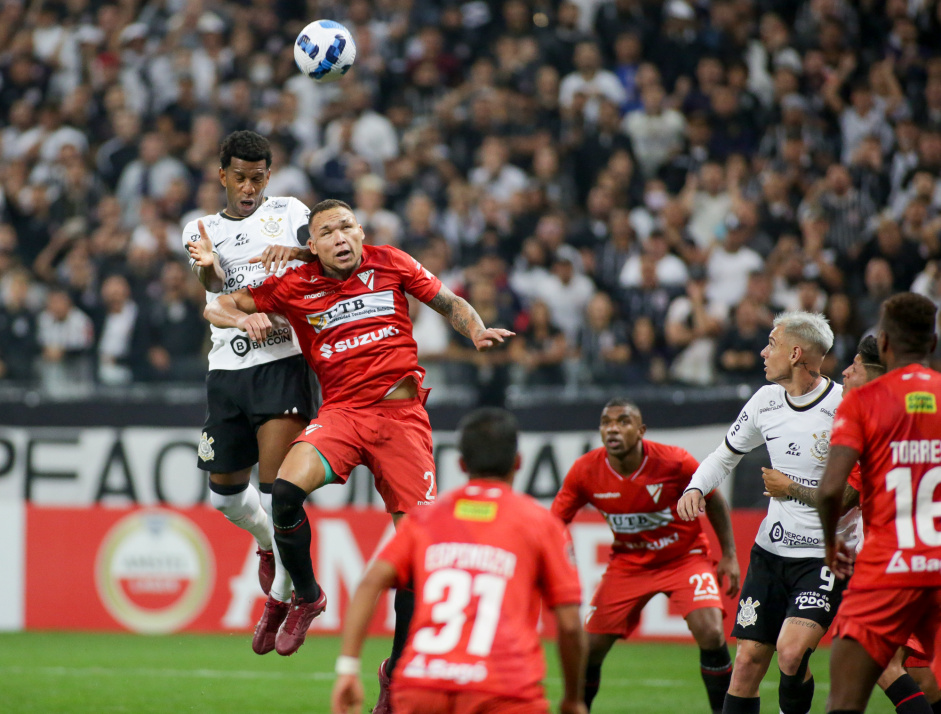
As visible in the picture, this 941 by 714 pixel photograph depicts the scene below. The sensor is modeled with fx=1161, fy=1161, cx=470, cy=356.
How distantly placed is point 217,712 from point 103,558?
423 centimetres

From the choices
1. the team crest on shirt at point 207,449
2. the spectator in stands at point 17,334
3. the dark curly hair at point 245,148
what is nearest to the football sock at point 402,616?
the team crest on shirt at point 207,449

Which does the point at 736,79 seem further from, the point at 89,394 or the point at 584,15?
the point at 89,394

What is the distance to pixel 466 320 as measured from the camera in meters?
7.14

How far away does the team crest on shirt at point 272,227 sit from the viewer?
7.57 metres

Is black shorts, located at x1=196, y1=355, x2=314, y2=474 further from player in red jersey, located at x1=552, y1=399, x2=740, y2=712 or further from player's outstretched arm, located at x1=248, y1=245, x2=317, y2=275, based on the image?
player in red jersey, located at x1=552, y1=399, x2=740, y2=712

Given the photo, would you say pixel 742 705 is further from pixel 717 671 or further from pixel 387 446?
pixel 387 446

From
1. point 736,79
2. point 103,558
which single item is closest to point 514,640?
point 103,558

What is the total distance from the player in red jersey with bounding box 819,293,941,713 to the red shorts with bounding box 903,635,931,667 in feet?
5.66

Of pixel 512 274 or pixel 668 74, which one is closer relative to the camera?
pixel 512 274

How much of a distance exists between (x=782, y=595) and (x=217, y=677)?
5498 millimetres

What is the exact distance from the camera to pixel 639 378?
1252cm

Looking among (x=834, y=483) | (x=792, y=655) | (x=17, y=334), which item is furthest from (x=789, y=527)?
(x=17, y=334)

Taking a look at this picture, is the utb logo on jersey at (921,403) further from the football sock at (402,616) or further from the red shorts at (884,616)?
the football sock at (402,616)

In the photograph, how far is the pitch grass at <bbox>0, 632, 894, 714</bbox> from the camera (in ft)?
30.5
